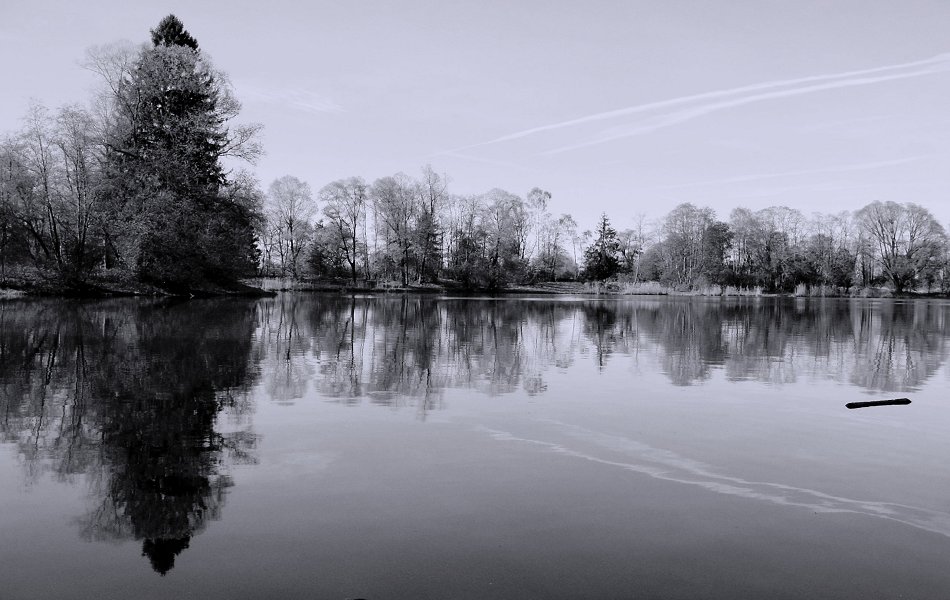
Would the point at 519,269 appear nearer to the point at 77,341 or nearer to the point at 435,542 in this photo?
the point at 77,341

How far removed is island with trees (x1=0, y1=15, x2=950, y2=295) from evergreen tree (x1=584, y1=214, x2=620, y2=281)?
31 cm

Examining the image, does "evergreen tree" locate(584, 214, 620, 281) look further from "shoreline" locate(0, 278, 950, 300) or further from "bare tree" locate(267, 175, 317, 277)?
"bare tree" locate(267, 175, 317, 277)

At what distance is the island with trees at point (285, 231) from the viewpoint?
125 ft

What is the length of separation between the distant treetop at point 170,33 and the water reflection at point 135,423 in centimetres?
3605

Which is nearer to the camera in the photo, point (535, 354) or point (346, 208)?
point (535, 354)

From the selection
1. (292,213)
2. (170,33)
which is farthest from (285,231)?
(170,33)

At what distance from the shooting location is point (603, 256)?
98.8 metres

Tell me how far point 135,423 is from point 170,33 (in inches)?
1825

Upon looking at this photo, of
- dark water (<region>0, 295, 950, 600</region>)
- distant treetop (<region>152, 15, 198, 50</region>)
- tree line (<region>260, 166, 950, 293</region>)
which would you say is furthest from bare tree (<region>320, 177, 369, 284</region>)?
dark water (<region>0, 295, 950, 600</region>)

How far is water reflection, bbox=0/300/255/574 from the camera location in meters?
4.85

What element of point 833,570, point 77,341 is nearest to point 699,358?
point 833,570

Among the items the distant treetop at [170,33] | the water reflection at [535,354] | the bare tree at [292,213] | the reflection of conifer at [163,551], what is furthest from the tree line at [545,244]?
the reflection of conifer at [163,551]

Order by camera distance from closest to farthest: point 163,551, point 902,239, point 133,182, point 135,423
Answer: point 163,551 → point 135,423 → point 133,182 → point 902,239

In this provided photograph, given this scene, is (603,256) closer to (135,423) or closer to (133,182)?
(133,182)
